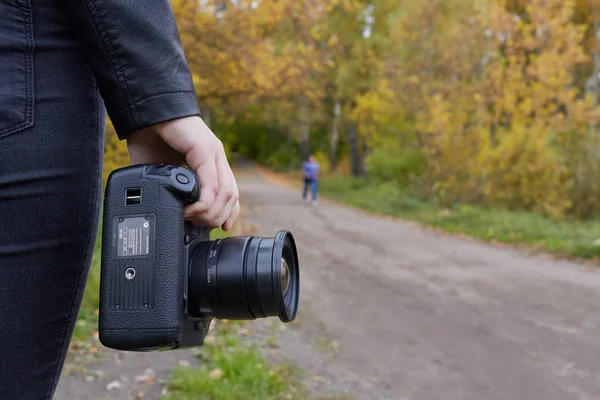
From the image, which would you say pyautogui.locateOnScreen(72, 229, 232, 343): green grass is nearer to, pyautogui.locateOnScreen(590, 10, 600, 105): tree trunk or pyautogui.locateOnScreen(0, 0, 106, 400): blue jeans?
pyautogui.locateOnScreen(0, 0, 106, 400): blue jeans

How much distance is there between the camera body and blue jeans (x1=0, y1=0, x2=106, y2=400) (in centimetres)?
8

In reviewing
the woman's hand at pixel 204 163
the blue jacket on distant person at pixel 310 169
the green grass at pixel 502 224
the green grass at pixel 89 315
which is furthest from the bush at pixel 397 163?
the woman's hand at pixel 204 163

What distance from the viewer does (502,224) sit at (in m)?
11.6

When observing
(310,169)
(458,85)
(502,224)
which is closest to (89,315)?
(502,224)

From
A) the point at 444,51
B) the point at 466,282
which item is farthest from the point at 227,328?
the point at 444,51

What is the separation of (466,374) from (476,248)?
5.95 meters

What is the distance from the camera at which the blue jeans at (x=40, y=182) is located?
1.04 metres

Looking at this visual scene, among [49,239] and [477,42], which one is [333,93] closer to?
[477,42]

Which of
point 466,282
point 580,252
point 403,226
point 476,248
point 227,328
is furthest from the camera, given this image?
point 403,226

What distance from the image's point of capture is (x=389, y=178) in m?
21.3

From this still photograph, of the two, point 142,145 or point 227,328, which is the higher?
point 142,145

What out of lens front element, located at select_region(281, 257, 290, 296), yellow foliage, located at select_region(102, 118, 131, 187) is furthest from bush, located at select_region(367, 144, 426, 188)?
lens front element, located at select_region(281, 257, 290, 296)

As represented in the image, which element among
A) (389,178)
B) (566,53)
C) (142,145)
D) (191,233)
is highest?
(566,53)

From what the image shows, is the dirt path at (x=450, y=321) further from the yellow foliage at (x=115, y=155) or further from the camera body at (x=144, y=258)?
the camera body at (x=144, y=258)
